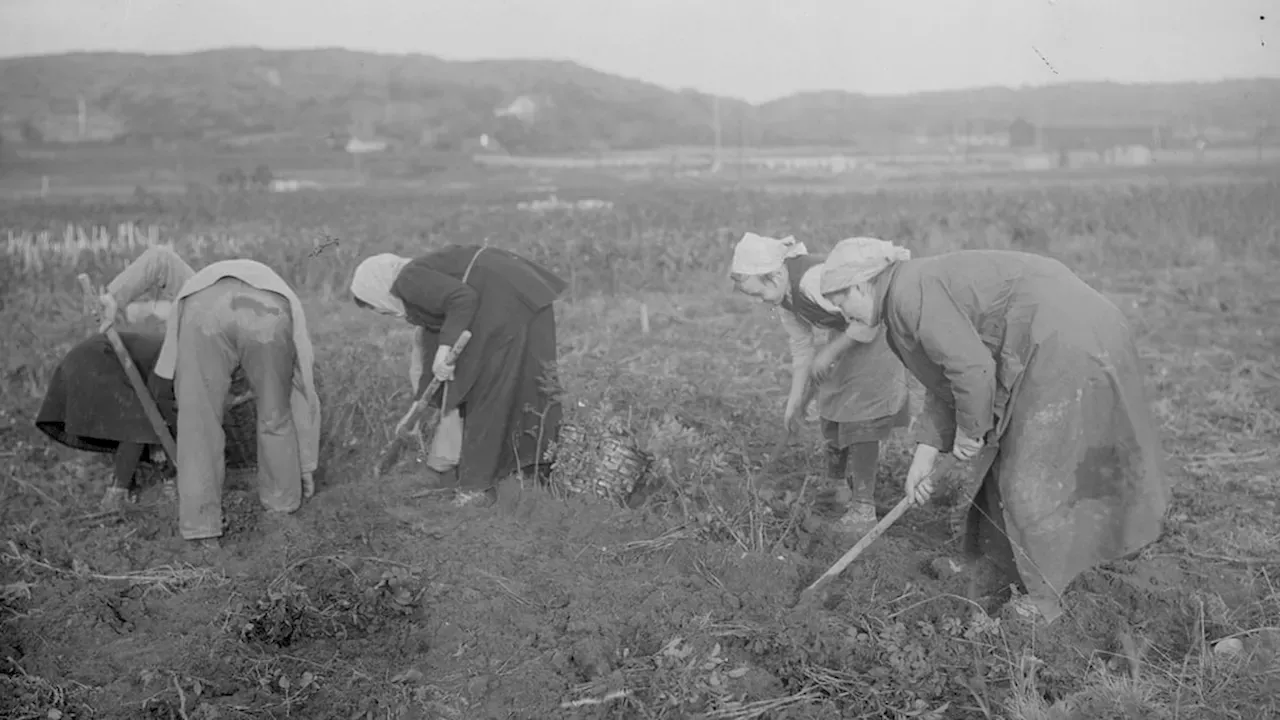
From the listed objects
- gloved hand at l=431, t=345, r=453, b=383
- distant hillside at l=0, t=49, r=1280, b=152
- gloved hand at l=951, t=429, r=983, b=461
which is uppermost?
distant hillside at l=0, t=49, r=1280, b=152

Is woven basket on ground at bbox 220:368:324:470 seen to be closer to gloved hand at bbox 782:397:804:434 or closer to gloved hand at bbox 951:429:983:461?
gloved hand at bbox 782:397:804:434

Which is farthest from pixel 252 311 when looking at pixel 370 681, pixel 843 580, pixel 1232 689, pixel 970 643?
pixel 1232 689

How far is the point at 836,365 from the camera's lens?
4.36m

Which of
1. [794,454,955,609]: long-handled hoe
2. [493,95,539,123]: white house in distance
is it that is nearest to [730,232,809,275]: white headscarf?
[794,454,955,609]: long-handled hoe

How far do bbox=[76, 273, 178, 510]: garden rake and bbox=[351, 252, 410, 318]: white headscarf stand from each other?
0.98 m

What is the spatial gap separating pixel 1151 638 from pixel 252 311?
10.9 ft

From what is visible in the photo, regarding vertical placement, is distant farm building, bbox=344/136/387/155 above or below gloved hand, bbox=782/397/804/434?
above

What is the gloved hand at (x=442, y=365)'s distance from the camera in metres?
4.52

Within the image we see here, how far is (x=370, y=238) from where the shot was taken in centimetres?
1442

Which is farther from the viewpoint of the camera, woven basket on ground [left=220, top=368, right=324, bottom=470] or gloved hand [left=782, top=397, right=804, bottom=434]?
woven basket on ground [left=220, top=368, right=324, bottom=470]

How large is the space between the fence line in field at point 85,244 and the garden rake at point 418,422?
7561 millimetres

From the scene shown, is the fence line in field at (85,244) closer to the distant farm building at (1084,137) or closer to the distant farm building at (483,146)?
the distant farm building at (483,146)

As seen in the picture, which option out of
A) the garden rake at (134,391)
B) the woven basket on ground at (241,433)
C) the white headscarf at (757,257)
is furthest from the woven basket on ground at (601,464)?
the garden rake at (134,391)

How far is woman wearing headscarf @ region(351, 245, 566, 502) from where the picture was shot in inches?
177
